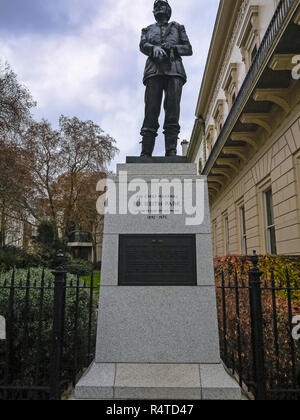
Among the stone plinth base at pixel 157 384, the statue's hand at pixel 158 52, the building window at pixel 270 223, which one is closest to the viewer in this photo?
the stone plinth base at pixel 157 384

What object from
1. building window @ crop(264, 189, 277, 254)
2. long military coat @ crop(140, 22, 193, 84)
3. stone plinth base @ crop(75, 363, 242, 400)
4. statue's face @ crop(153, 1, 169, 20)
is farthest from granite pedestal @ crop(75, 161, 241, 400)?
building window @ crop(264, 189, 277, 254)

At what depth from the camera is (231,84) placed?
16.9 meters

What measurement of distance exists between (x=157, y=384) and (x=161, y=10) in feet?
19.6

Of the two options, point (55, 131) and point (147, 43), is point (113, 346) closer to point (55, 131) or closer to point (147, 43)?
point (147, 43)

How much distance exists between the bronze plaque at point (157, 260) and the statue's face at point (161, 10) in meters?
4.12

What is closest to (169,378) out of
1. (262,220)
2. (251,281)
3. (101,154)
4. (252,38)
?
(251,281)

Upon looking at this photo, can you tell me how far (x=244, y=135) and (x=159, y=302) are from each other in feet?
33.8

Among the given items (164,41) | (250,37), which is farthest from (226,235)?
(164,41)

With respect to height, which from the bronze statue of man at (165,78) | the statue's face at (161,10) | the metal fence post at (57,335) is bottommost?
the metal fence post at (57,335)

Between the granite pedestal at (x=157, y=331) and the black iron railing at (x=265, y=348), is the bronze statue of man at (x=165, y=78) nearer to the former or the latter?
the granite pedestal at (x=157, y=331)

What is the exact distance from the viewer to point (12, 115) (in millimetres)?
18688

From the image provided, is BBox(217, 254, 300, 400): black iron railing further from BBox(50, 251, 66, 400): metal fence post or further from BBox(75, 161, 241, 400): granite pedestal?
BBox(50, 251, 66, 400): metal fence post

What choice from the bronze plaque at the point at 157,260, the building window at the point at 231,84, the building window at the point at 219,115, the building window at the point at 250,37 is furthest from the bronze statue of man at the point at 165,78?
the building window at the point at 219,115

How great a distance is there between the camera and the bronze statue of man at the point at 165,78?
5367mm
